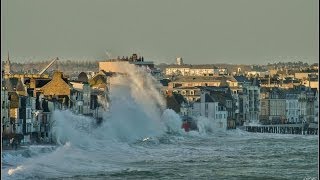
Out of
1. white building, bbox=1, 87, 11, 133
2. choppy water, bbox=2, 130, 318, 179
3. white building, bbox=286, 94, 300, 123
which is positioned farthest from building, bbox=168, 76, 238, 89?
white building, bbox=1, 87, 11, 133

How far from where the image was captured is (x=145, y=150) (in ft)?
298

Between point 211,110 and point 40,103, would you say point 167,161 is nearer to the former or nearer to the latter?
point 40,103

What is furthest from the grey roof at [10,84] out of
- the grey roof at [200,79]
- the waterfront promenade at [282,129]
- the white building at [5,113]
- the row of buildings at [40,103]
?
the grey roof at [200,79]

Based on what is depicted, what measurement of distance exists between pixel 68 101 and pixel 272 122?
67470 mm

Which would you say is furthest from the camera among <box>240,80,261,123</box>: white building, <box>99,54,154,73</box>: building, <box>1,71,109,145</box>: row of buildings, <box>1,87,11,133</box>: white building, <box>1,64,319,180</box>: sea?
<box>240,80,261,123</box>: white building

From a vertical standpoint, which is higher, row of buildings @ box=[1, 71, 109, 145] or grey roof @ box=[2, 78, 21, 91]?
grey roof @ box=[2, 78, 21, 91]

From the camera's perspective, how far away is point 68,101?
99.7 meters

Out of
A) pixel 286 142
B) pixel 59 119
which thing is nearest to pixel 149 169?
pixel 59 119

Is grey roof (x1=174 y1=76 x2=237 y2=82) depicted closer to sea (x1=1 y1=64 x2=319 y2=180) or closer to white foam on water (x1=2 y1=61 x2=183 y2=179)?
sea (x1=1 y1=64 x2=319 y2=180)

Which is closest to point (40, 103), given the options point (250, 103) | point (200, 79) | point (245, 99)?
point (245, 99)

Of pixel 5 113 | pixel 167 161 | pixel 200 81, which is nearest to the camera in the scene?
pixel 167 161

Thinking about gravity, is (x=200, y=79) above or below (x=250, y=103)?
above

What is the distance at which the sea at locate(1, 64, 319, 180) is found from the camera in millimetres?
62281

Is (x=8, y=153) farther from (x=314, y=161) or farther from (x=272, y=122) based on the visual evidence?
(x=272, y=122)
